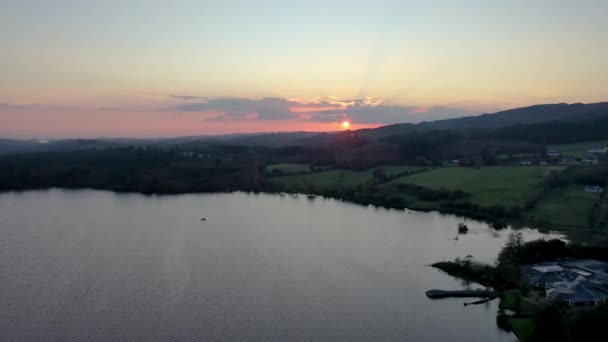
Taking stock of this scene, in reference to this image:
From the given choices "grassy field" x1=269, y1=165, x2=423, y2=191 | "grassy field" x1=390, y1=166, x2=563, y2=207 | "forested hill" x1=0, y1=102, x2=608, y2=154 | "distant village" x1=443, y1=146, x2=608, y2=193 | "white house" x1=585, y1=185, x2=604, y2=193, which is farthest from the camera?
"forested hill" x1=0, y1=102, x2=608, y2=154

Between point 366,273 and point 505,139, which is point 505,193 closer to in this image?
point 366,273

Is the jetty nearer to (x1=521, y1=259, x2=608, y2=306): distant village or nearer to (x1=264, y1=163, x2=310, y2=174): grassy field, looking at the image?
(x1=521, y1=259, x2=608, y2=306): distant village

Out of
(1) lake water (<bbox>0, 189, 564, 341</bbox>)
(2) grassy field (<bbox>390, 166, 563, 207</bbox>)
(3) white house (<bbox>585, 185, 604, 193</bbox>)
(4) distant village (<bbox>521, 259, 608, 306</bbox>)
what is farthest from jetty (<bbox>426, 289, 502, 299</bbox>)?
(3) white house (<bbox>585, 185, 604, 193</bbox>)

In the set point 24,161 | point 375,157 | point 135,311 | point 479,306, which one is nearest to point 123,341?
point 135,311

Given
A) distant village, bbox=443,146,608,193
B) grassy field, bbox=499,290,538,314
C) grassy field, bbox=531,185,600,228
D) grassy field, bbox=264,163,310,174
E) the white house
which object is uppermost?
distant village, bbox=443,146,608,193

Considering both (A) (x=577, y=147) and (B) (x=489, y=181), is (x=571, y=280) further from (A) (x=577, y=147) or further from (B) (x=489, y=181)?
(A) (x=577, y=147)

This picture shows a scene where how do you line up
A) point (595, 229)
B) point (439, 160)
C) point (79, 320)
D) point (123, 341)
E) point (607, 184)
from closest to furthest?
point (123, 341) → point (79, 320) → point (595, 229) → point (607, 184) → point (439, 160)

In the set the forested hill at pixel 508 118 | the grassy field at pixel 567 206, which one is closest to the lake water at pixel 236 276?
the grassy field at pixel 567 206
